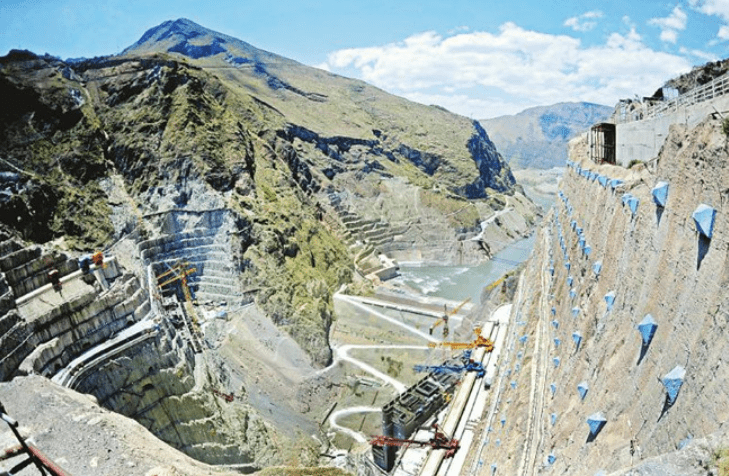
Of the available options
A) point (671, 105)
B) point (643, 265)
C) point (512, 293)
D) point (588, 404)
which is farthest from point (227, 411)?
point (512, 293)

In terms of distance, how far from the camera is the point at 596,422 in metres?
10.2

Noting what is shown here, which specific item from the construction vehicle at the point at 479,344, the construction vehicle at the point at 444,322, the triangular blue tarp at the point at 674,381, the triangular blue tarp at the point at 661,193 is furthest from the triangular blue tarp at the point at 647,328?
the construction vehicle at the point at 444,322

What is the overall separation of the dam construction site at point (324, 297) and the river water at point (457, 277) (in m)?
0.71

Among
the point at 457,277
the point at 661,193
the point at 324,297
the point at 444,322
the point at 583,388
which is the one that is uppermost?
the point at 661,193

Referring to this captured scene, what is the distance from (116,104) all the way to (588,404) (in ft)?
239

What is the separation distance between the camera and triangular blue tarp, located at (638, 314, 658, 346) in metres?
9.51

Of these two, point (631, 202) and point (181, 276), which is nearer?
point (631, 202)

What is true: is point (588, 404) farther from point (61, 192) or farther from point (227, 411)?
point (61, 192)

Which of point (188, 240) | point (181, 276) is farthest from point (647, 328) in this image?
point (188, 240)

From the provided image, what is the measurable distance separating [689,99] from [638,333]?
10.1 metres

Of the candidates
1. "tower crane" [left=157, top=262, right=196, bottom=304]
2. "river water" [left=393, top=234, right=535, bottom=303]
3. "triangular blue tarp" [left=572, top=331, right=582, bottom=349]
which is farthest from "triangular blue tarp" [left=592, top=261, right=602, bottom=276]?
"river water" [left=393, top=234, right=535, bottom=303]

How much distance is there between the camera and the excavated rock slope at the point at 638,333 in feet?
25.2

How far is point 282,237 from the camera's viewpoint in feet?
194

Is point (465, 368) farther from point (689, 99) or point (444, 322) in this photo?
point (689, 99)
